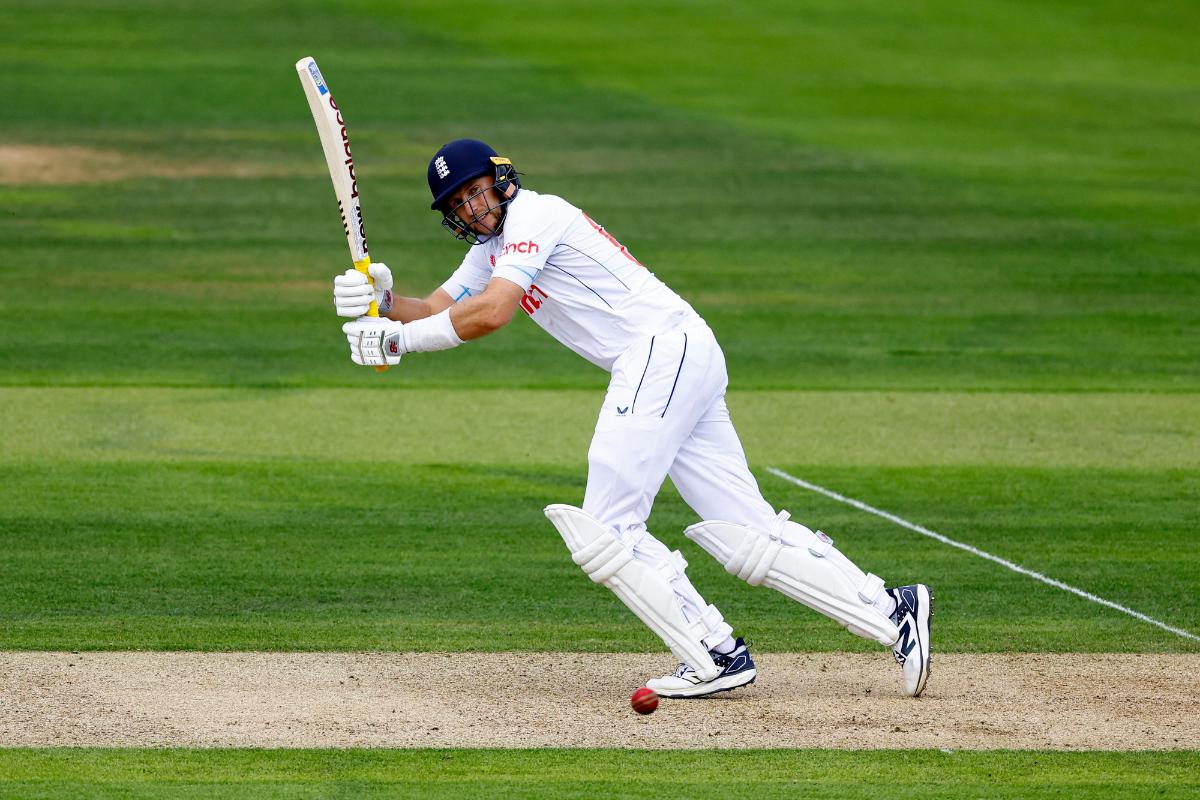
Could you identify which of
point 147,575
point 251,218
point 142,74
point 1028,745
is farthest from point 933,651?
point 142,74

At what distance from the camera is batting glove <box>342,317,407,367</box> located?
664 centimetres

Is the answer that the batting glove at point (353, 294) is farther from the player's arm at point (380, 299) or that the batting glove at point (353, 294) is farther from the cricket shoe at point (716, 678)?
the cricket shoe at point (716, 678)

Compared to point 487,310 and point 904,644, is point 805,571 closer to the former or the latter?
point 904,644

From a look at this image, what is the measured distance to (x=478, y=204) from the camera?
673 centimetres

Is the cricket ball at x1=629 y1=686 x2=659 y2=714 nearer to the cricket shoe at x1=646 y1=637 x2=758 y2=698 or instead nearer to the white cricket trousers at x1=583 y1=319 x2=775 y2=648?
the cricket shoe at x1=646 y1=637 x2=758 y2=698

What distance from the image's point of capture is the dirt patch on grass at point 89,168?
2053 cm

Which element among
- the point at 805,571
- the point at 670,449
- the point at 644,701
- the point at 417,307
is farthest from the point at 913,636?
the point at 417,307

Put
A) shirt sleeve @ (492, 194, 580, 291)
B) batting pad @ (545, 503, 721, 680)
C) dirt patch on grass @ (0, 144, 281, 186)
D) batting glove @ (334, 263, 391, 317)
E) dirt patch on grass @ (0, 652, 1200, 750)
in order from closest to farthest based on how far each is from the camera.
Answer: dirt patch on grass @ (0, 652, 1200, 750) < batting pad @ (545, 503, 721, 680) < shirt sleeve @ (492, 194, 580, 291) < batting glove @ (334, 263, 391, 317) < dirt patch on grass @ (0, 144, 281, 186)

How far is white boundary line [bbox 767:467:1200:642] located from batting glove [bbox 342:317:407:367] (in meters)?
3.68

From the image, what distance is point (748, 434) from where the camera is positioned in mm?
12164

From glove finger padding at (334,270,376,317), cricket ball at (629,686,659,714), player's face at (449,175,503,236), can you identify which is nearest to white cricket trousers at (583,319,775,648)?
cricket ball at (629,686,659,714)

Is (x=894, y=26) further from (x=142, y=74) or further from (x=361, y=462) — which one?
(x=361, y=462)

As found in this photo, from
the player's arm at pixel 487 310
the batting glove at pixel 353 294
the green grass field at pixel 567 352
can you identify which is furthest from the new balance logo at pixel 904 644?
the batting glove at pixel 353 294

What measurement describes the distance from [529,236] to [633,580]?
1.37 m
